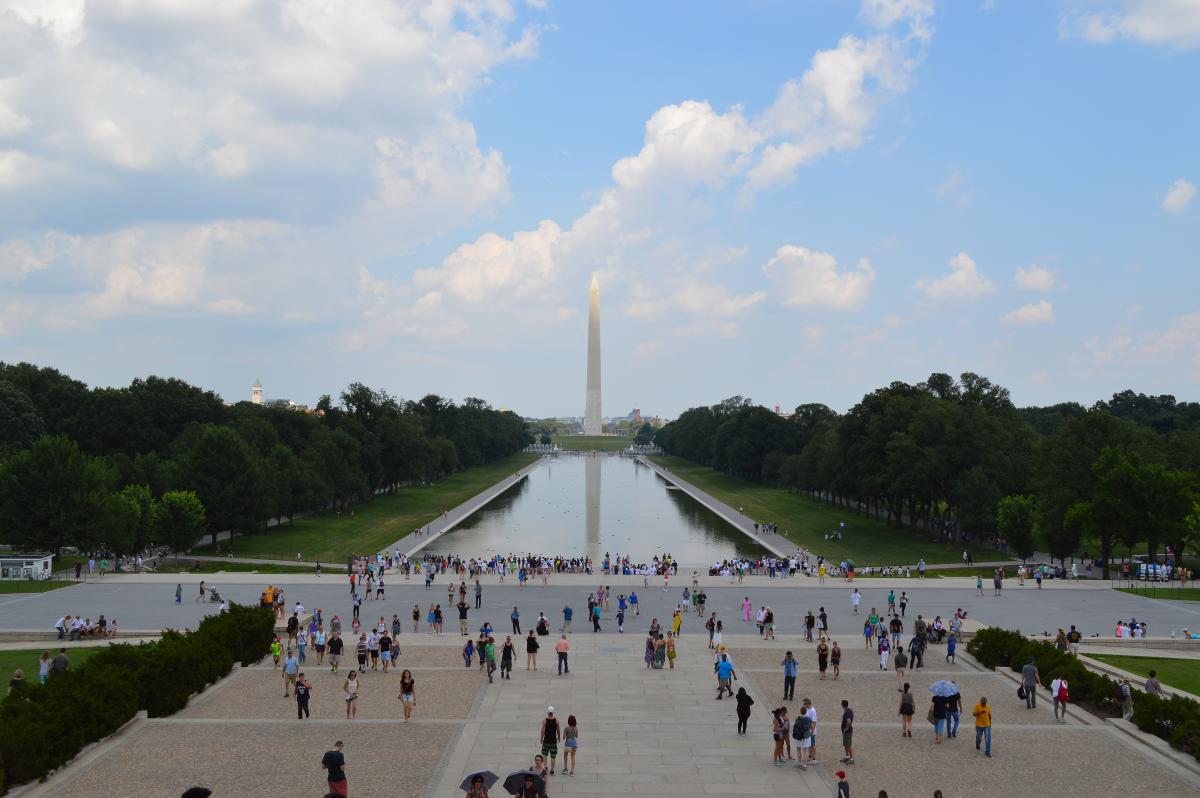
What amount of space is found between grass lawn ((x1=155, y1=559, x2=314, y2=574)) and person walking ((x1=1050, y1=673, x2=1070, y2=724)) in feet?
118

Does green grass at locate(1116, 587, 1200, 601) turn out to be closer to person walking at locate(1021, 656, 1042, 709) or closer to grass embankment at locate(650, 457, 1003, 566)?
grass embankment at locate(650, 457, 1003, 566)

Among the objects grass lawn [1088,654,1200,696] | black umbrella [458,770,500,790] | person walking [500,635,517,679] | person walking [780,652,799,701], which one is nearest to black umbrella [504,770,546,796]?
black umbrella [458,770,500,790]

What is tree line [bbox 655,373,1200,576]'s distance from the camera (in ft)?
152

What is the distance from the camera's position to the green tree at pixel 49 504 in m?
45.9

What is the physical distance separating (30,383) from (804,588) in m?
72.5

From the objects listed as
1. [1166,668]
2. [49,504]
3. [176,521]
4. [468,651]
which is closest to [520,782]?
[468,651]

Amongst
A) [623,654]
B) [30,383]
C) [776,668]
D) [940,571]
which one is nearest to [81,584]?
[623,654]

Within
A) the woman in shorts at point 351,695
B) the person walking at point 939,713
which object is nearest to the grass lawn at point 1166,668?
the person walking at point 939,713

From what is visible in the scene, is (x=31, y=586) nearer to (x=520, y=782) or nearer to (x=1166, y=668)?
(x=520, y=782)

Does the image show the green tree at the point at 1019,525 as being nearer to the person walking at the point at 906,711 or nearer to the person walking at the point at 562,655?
the person walking at the point at 562,655

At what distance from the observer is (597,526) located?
73625mm

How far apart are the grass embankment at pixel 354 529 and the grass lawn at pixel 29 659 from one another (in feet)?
62.7

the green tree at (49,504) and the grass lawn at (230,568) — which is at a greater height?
the green tree at (49,504)

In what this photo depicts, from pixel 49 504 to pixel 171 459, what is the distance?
71.9ft
